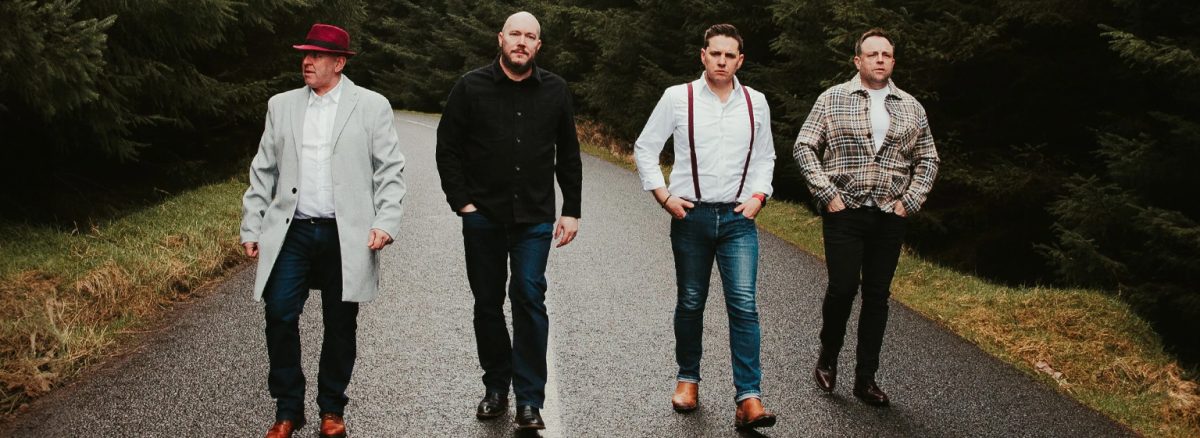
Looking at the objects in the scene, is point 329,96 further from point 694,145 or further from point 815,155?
point 815,155

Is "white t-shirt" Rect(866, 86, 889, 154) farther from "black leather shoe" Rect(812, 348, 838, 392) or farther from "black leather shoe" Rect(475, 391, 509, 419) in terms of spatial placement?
"black leather shoe" Rect(475, 391, 509, 419)

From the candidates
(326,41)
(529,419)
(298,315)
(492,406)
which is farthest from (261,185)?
(529,419)

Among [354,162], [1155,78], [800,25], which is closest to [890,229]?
[354,162]

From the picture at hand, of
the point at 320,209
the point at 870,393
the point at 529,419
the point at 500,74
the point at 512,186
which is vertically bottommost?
the point at 870,393

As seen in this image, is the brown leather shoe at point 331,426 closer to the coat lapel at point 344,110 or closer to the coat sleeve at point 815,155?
the coat lapel at point 344,110

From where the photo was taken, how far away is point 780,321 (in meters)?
7.09

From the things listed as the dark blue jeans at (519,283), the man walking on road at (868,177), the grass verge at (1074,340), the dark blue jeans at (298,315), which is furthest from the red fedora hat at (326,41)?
the grass verge at (1074,340)

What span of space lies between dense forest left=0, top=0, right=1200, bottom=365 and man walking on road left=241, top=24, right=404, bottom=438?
3.36 m

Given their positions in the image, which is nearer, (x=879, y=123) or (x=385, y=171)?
(x=385, y=171)

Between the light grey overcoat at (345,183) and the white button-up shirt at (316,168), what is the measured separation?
0.11 feet

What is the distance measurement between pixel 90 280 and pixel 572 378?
410 centimetres

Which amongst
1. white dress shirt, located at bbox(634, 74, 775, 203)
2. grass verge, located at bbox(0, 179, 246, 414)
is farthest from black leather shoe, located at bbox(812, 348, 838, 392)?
grass verge, located at bbox(0, 179, 246, 414)

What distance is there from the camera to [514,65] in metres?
4.45

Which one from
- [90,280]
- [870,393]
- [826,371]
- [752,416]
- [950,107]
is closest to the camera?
[752,416]
